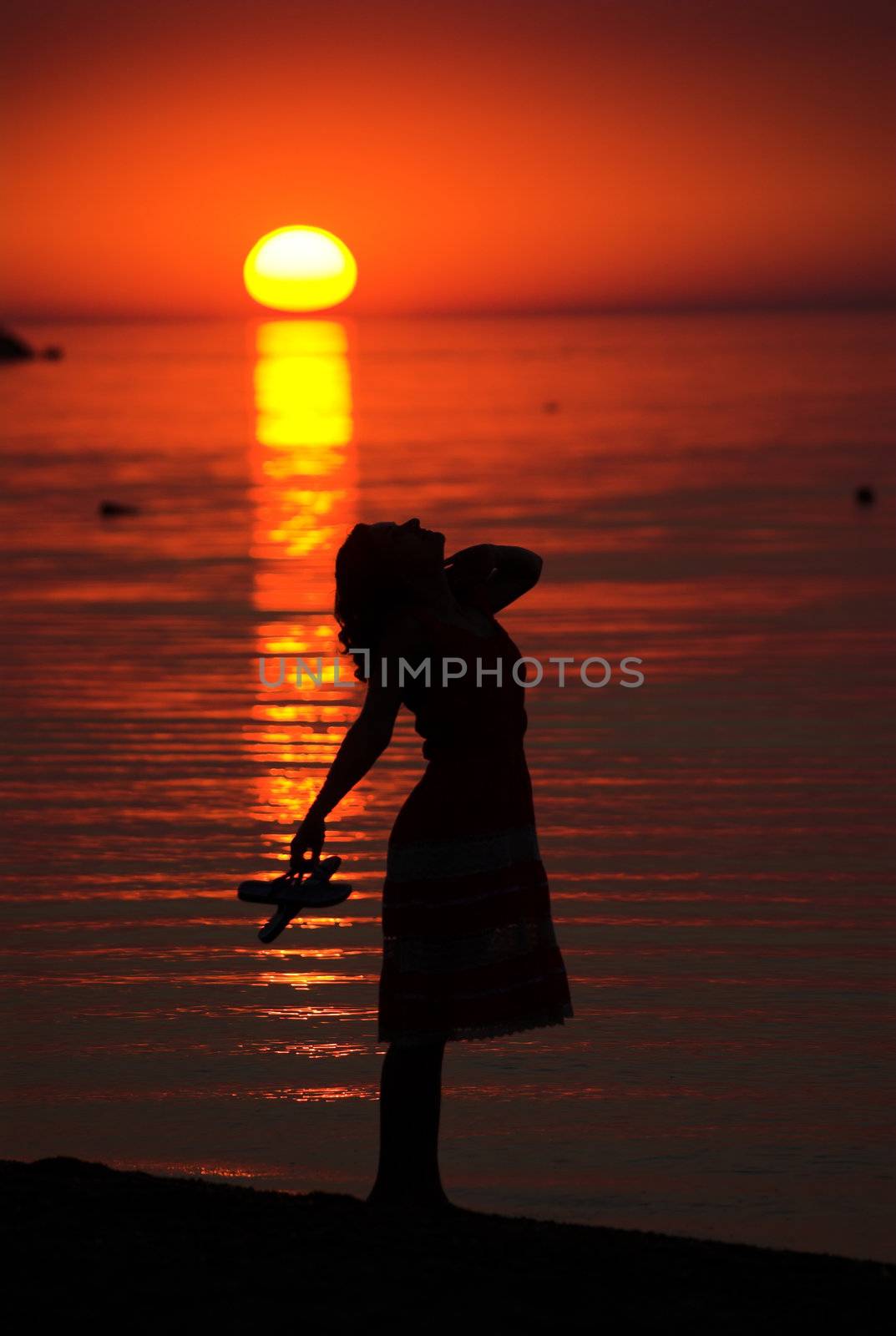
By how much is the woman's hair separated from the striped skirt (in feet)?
1.09

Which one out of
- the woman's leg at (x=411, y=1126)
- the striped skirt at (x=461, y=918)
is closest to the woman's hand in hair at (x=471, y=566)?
the striped skirt at (x=461, y=918)

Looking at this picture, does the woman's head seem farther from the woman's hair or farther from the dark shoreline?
the dark shoreline

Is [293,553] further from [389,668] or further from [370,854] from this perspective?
[389,668]

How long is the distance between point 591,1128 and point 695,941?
1.85m

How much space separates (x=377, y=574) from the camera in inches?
174

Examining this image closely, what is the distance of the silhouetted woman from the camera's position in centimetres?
443

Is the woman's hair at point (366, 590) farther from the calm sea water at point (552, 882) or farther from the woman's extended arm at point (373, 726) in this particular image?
the calm sea water at point (552, 882)

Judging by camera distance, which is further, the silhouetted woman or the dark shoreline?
the silhouetted woman

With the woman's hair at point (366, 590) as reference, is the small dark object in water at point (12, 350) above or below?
above

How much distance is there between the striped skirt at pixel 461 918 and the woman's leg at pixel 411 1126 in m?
0.11

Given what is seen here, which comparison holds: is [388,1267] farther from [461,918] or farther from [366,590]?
[366,590]

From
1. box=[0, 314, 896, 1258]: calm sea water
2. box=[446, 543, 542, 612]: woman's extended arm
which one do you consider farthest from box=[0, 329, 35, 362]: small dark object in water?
box=[446, 543, 542, 612]: woman's extended arm

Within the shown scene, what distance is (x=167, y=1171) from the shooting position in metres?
5.20

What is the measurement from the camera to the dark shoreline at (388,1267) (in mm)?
3729
